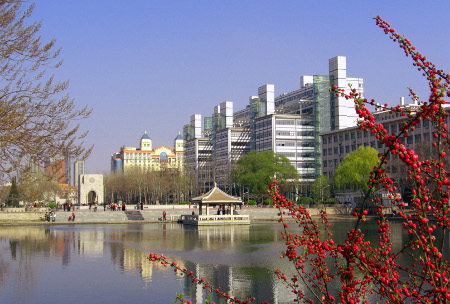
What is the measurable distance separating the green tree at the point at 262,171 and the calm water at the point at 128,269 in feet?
162

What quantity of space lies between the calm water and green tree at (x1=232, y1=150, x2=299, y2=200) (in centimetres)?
4930

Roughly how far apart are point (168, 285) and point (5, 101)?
10.1 meters

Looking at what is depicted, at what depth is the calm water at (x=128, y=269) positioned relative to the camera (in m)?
19.0

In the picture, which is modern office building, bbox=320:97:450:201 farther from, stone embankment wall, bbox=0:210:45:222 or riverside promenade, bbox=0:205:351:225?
stone embankment wall, bbox=0:210:45:222

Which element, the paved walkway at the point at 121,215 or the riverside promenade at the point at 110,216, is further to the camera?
the paved walkway at the point at 121,215

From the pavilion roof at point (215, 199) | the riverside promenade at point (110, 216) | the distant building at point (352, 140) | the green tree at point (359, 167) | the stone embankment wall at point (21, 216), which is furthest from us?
the distant building at point (352, 140)

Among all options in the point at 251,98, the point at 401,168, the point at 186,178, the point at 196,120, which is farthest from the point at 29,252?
the point at 196,120

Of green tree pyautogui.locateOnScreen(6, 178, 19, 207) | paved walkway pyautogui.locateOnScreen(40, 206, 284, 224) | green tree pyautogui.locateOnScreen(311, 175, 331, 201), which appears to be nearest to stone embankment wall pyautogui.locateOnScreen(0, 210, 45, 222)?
paved walkway pyautogui.locateOnScreen(40, 206, 284, 224)

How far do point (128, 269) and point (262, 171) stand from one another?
216 feet

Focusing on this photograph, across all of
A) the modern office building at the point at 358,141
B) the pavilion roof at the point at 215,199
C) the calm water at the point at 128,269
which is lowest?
the calm water at the point at 128,269

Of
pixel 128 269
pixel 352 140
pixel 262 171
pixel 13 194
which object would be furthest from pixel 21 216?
pixel 352 140

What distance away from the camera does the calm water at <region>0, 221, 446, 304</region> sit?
62.4ft

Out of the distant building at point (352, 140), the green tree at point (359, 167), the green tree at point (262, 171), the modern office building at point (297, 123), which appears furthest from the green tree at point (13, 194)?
the distant building at point (352, 140)

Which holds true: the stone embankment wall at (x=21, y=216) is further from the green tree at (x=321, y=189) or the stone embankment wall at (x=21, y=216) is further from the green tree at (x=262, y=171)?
the green tree at (x=321, y=189)
